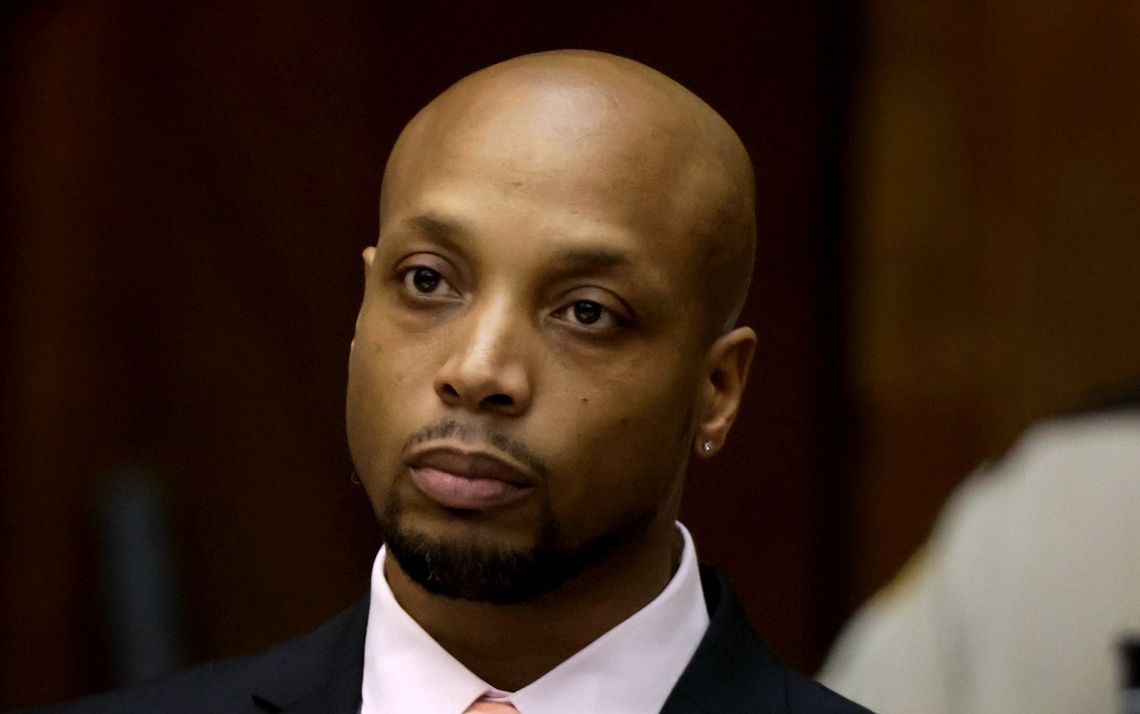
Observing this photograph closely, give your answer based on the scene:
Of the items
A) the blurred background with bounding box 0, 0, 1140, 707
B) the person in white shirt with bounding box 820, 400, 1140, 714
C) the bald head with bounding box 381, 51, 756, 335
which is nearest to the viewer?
the bald head with bounding box 381, 51, 756, 335

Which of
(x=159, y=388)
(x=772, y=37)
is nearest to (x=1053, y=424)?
(x=772, y=37)

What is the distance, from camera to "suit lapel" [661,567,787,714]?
2.65 metres

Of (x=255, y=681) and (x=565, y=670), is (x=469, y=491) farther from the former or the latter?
(x=255, y=681)

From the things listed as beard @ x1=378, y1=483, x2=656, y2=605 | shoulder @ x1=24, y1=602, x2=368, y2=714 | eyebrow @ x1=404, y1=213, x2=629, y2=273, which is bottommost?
shoulder @ x1=24, y1=602, x2=368, y2=714

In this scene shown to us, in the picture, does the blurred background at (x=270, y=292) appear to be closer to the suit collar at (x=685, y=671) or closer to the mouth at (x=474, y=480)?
the suit collar at (x=685, y=671)

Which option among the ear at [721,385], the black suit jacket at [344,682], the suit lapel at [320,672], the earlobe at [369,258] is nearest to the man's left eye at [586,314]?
the ear at [721,385]

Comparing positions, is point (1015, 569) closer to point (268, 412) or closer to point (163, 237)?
point (268, 412)

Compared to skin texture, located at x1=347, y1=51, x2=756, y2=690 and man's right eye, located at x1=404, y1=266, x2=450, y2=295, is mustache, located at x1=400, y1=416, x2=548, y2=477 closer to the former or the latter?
skin texture, located at x1=347, y1=51, x2=756, y2=690

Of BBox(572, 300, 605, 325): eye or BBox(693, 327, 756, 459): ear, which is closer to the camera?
BBox(572, 300, 605, 325): eye

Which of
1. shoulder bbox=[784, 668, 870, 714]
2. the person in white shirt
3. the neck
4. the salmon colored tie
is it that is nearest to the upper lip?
the neck

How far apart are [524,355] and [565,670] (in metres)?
0.46

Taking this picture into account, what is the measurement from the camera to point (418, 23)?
4.18 metres

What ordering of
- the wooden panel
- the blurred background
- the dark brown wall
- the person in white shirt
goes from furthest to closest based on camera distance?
the dark brown wall < the blurred background < the wooden panel < the person in white shirt

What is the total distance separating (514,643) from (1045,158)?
1.83 m
